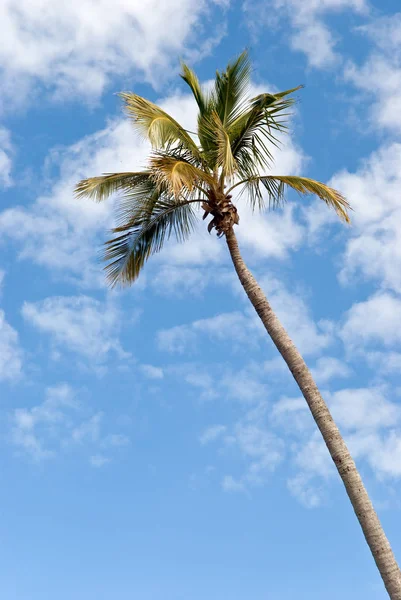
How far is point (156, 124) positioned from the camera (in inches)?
595

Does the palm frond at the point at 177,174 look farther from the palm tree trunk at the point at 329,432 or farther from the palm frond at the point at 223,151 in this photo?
the palm tree trunk at the point at 329,432

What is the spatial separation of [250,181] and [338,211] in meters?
1.99

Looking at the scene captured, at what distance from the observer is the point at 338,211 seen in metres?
14.9

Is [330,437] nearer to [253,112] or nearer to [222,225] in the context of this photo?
[222,225]

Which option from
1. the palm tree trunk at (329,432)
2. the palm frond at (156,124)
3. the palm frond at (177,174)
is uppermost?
the palm frond at (156,124)

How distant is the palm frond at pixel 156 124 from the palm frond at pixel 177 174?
0.46 m

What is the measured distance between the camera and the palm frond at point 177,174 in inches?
535

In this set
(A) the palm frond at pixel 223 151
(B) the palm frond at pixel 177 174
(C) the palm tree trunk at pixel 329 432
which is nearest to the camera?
(C) the palm tree trunk at pixel 329 432

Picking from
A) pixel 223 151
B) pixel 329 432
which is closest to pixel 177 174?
pixel 223 151

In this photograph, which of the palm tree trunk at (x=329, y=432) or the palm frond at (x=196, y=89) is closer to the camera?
the palm tree trunk at (x=329, y=432)

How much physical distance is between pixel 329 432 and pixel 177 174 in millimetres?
5023

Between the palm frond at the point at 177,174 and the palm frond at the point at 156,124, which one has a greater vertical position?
the palm frond at the point at 156,124

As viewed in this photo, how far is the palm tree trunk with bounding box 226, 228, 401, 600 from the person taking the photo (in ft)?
38.7

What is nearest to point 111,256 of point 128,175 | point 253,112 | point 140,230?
point 140,230
